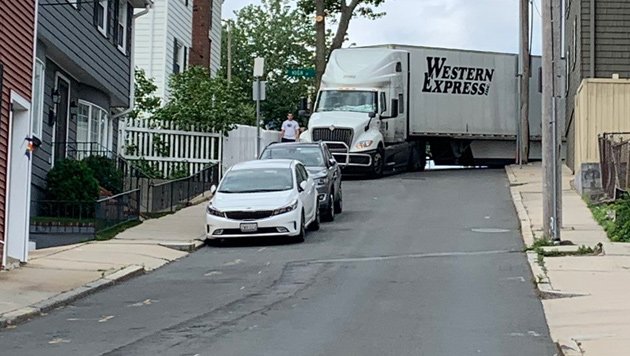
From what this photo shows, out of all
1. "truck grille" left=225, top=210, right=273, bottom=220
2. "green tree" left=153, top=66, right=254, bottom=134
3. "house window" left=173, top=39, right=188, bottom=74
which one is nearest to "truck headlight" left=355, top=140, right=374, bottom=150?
"green tree" left=153, top=66, right=254, bottom=134

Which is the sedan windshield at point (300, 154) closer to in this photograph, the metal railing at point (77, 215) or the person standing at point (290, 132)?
the metal railing at point (77, 215)

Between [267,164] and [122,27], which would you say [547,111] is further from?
[122,27]

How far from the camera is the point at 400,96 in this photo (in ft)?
119

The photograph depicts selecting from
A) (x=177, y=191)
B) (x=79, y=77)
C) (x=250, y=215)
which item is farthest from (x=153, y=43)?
(x=250, y=215)

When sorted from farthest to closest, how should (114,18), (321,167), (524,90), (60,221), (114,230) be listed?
(524,90) → (114,18) → (321,167) → (114,230) → (60,221)

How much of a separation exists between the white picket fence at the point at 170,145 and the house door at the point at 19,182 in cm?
1512

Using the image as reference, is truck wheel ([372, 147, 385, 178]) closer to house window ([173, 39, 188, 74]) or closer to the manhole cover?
house window ([173, 39, 188, 74])

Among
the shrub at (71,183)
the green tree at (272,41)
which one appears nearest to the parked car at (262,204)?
the shrub at (71,183)

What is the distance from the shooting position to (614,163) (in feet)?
78.3

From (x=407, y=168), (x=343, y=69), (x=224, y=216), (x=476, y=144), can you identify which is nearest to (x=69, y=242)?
(x=224, y=216)

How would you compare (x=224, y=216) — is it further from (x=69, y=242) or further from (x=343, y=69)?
(x=343, y=69)

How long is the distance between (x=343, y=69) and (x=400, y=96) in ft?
7.41

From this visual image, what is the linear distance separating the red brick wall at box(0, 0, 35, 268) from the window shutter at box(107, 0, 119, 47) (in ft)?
37.1

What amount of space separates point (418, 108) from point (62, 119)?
14.2 m
